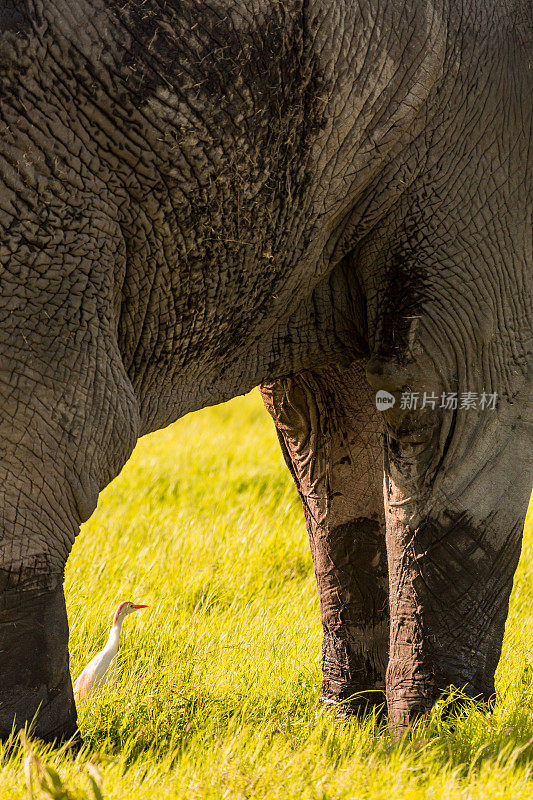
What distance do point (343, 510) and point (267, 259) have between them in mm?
1319

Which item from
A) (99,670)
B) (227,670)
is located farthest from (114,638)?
(227,670)

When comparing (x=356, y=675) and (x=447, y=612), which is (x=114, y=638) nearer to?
(x=356, y=675)

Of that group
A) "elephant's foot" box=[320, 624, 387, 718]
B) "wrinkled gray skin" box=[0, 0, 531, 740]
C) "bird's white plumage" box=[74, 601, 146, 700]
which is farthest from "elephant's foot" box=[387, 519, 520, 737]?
"bird's white plumage" box=[74, 601, 146, 700]

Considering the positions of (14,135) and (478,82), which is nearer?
(14,135)

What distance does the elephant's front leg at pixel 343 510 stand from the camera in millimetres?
4148

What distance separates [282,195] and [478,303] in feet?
1.97

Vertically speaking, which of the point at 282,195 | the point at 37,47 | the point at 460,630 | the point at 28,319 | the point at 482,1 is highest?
the point at 482,1

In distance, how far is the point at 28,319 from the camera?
2779mm

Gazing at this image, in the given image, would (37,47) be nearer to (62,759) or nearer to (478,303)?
(478,303)

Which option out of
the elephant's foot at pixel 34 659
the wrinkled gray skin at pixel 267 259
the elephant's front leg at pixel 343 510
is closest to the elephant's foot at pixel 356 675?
the elephant's front leg at pixel 343 510

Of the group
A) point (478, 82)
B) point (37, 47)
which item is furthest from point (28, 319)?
point (478, 82)

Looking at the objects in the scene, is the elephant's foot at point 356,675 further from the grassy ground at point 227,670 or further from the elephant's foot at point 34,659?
the elephant's foot at point 34,659

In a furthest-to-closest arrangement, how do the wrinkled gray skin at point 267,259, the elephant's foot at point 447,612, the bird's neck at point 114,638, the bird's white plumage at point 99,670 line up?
the bird's neck at point 114,638 → the bird's white plumage at point 99,670 → the elephant's foot at point 447,612 → the wrinkled gray skin at point 267,259

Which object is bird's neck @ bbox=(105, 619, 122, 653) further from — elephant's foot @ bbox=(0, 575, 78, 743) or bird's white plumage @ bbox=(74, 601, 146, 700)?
elephant's foot @ bbox=(0, 575, 78, 743)
